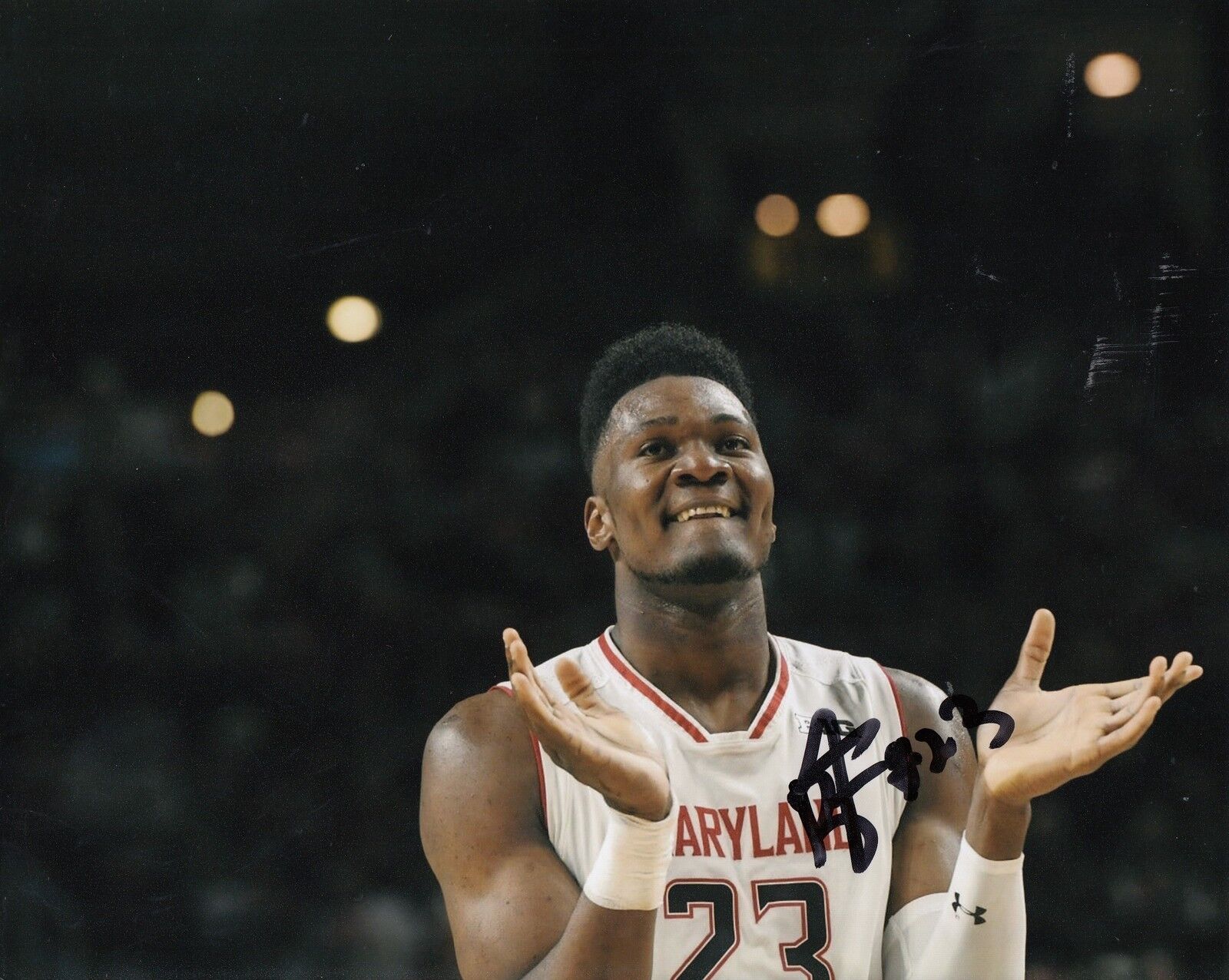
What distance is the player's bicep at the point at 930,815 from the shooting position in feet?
7.49

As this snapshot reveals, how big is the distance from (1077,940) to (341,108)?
7.46 ft

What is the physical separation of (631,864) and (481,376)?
110cm

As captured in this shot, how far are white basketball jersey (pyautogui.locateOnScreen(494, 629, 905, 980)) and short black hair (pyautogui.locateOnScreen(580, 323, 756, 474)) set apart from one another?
0.53m

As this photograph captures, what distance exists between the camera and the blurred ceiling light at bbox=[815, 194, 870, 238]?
2.51m

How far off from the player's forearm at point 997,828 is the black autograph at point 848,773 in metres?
0.12

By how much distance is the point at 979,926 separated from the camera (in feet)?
6.95

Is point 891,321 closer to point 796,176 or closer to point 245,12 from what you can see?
point 796,176

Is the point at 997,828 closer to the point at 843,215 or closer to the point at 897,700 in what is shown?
the point at 897,700

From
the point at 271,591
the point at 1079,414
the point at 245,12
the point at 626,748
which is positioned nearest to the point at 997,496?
the point at 1079,414

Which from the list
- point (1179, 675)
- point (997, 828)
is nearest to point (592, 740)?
point (997, 828)

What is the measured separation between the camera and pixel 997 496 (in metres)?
2.55

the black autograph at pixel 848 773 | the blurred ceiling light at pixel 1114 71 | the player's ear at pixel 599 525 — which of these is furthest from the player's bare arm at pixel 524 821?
the blurred ceiling light at pixel 1114 71

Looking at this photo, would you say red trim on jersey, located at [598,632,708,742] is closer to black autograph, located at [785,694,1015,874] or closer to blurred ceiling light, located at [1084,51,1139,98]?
black autograph, located at [785,694,1015,874]
